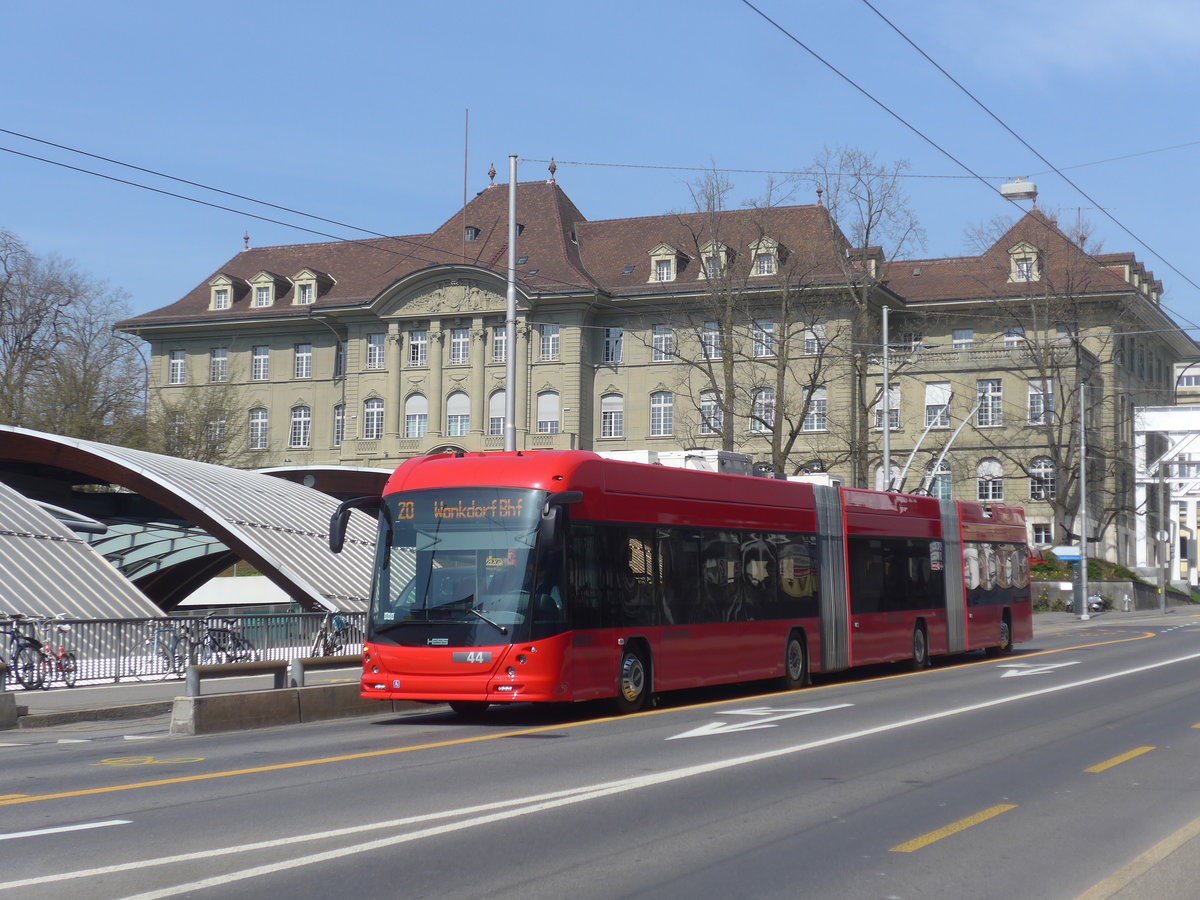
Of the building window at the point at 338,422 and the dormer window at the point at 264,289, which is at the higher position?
the dormer window at the point at 264,289

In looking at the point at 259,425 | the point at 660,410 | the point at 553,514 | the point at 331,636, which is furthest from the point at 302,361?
the point at 553,514

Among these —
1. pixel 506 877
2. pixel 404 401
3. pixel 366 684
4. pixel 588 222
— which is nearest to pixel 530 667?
pixel 366 684

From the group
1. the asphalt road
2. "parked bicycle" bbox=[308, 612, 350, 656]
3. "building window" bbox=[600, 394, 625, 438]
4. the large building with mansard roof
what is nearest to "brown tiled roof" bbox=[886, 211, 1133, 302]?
the large building with mansard roof

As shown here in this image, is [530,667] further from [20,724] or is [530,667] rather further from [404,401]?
[404,401]

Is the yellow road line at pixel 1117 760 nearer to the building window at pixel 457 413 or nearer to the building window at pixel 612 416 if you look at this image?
the building window at pixel 612 416

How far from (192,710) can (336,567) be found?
1954cm

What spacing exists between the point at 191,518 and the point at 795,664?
54.8ft

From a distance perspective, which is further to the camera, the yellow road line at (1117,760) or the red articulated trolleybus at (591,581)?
the red articulated trolleybus at (591,581)

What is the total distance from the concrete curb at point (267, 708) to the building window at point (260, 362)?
229 feet

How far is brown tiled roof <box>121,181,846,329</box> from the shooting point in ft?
259

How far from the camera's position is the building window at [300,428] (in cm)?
8562

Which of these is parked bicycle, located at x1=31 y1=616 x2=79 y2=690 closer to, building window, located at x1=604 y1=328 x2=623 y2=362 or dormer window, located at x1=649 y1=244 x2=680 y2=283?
building window, located at x1=604 y1=328 x2=623 y2=362

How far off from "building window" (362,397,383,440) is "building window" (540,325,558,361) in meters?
9.83

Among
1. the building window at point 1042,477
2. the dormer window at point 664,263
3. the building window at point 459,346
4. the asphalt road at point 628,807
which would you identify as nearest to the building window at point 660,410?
the dormer window at point 664,263
